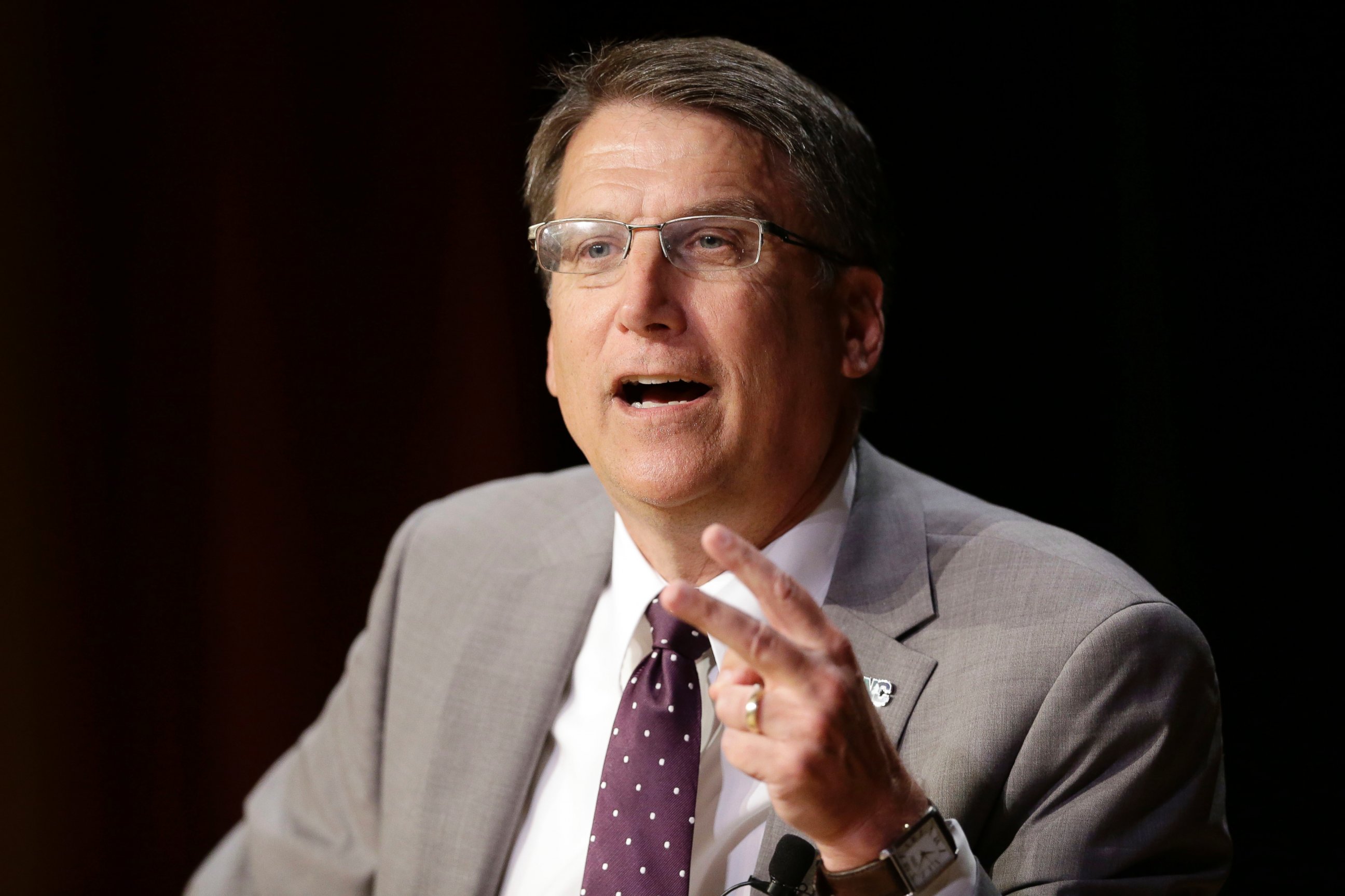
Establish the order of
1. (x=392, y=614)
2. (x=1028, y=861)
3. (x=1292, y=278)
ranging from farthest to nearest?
(x=392, y=614)
(x=1292, y=278)
(x=1028, y=861)

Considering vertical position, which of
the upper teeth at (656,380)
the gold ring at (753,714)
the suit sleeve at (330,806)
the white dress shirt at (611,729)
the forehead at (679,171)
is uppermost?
the forehead at (679,171)

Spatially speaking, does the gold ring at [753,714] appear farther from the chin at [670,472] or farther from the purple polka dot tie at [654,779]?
the chin at [670,472]

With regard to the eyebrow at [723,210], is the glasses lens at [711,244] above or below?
below

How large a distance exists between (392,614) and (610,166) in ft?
2.95

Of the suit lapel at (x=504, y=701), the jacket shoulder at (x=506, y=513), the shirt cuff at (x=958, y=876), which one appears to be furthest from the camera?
the jacket shoulder at (x=506, y=513)

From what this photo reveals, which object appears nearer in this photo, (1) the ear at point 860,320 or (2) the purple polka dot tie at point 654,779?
(2) the purple polka dot tie at point 654,779

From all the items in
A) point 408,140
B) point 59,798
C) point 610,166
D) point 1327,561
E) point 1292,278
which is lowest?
point 59,798

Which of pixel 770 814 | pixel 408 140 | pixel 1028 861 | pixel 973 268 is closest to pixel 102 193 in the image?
pixel 408 140

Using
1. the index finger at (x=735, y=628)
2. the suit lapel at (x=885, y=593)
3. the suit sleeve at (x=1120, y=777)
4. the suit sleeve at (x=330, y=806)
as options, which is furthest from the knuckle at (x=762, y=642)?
the suit sleeve at (x=330, y=806)

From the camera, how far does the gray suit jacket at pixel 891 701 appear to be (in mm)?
1322

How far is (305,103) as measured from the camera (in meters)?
2.60

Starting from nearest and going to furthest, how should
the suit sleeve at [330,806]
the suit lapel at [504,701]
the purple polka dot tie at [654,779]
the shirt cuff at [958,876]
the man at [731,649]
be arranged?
the shirt cuff at [958,876]
the man at [731,649]
the purple polka dot tie at [654,779]
the suit lapel at [504,701]
the suit sleeve at [330,806]

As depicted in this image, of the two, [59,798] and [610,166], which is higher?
[610,166]

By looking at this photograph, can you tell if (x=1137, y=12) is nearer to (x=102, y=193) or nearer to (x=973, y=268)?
(x=973, y=268)
